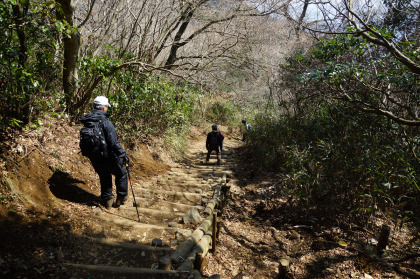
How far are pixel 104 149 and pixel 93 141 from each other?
215 mm

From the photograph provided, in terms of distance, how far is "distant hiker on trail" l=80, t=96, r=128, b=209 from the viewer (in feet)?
12.7

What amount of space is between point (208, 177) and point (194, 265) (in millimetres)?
4087

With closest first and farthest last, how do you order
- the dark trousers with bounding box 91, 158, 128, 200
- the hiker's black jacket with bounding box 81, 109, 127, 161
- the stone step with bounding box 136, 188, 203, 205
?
the hiker's black jacket with bounding box 81, 109, 127, 161, the dark trousers with bounding box 91, 158, 128, 200, the stone step with bounding box 136, 188, 203, 205

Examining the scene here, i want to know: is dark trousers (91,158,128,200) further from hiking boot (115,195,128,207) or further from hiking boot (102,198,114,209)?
hiking boot (115,195,128,207)

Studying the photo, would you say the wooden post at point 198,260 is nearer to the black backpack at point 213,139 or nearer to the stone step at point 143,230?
the stone step at point 143,230

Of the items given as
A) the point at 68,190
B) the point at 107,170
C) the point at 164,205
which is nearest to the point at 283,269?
the point at 164,205

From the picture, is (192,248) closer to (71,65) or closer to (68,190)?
(68,190)

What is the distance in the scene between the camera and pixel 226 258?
3.75 m

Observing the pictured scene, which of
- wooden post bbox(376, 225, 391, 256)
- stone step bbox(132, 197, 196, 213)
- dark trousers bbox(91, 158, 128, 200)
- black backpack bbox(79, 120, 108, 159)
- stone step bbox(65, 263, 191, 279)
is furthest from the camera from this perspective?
stone step bbox(132, 197, 196, 213)

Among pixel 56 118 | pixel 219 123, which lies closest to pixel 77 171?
pixel 56 118

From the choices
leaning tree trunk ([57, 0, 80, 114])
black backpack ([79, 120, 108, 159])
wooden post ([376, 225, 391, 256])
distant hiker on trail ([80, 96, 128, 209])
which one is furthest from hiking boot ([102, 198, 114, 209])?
wooden post ([376, 225, 391, 256])

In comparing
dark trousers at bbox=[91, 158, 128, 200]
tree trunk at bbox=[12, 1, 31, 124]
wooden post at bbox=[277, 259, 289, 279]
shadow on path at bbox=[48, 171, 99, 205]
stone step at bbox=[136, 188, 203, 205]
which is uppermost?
tree trunk at bbox=[12, 1, 31, 124]

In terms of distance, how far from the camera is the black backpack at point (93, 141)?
12.6ft

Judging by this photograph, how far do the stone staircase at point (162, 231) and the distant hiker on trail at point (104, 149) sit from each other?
0.35m
